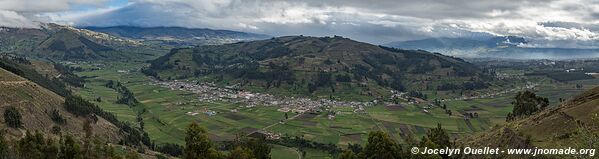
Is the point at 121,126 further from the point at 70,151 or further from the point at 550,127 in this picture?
the point at 550,127

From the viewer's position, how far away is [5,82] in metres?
156

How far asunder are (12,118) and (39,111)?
19.5 meters

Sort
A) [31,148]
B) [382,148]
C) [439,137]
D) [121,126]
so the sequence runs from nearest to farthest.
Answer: [382,148], [439,137], [31,148], [121,126]

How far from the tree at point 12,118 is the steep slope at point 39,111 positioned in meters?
1.34

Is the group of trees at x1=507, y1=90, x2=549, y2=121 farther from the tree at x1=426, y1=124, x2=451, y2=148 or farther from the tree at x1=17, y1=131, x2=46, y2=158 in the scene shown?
the tree at x1=17, y1=131, x2=46, y2=158

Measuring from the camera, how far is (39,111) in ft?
485

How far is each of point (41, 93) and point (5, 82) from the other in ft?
37.9

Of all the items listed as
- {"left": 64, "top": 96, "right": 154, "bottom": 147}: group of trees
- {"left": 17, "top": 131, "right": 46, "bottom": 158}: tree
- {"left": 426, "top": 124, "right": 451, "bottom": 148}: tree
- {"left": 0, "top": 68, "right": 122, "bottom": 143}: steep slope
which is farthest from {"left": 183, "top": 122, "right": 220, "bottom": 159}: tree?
{"left": 64, "top": 96, "right": 154, "bottom": 147}: group of trees

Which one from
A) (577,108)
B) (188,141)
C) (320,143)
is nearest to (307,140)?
(320,143)

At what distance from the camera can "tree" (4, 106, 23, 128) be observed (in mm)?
127312

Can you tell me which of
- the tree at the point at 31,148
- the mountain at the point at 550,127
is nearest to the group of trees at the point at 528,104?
the mountain at the point at 550,127

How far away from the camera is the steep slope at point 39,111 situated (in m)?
138

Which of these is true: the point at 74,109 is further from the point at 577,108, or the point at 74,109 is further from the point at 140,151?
the point at 577,108

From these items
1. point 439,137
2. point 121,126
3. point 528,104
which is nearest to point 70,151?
point 439,137
